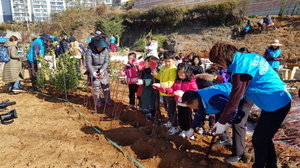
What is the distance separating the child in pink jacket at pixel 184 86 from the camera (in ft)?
10.0

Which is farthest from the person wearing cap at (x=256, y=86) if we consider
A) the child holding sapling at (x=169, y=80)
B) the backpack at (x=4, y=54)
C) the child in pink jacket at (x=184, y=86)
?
the backpack at (x=4, y=54)

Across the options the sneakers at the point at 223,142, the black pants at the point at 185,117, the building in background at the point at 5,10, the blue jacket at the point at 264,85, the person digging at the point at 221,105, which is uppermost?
the building in background at the point at 5,10

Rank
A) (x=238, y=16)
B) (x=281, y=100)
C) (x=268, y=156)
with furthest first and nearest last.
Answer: (x=238, y=16) < (x=268, y=156) < (x=281, y=100)

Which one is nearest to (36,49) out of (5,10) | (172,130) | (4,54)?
(4,54)

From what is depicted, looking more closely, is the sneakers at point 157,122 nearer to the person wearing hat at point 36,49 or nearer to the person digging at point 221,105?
the person digging at point 221,105

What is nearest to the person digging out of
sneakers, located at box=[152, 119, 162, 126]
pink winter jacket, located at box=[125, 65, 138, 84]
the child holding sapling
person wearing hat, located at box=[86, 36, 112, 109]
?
the child holding sapling

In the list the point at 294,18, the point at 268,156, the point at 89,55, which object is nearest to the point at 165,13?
the point at 294,18

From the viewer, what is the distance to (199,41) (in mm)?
16500

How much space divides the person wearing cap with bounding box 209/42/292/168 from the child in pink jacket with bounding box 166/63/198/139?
107 cm

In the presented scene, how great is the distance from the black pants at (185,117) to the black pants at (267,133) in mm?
1173

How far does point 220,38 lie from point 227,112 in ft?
48.2

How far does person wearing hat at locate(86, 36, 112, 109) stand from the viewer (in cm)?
415

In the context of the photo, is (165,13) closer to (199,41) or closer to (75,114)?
(199,41)

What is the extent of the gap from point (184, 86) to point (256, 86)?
1.30 meters
